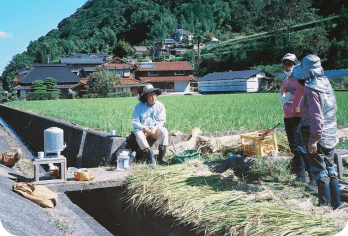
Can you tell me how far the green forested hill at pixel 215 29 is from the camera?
6.72 m

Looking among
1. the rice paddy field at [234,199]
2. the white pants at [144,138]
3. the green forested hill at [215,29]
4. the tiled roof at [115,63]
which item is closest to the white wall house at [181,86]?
the tiled roof at [115,63]

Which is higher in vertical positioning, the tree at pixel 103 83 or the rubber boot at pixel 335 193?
the tree at pixel 103 83

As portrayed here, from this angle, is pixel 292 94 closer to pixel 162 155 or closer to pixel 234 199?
pixel 234 199

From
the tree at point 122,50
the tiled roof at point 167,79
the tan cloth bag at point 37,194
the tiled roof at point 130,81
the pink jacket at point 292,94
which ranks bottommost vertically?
the tan cloth bag at point 37,194

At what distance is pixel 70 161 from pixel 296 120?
611cm

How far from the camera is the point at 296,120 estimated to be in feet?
14.4

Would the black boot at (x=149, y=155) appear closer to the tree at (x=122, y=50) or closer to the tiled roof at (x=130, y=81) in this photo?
the tiled roof at (x=130, y=81)

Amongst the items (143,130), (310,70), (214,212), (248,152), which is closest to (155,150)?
(143,130)

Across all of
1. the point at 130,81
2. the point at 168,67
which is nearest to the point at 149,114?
the point at 130,81

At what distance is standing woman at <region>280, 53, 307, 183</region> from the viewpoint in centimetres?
422

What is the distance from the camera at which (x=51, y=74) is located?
46.5m

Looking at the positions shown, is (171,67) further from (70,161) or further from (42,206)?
(42,206)

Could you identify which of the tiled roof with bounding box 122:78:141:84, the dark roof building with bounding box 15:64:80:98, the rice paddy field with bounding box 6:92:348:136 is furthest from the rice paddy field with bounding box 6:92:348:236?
the tiled roof with bounding box 122:78:141:84

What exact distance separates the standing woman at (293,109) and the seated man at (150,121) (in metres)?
1.86
